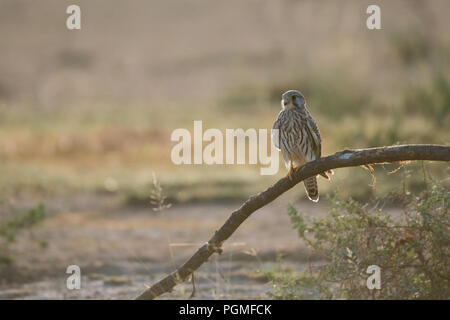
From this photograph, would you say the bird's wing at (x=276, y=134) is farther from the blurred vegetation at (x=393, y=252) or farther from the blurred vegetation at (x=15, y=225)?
the blurred vegetation at (x=15, y=225)

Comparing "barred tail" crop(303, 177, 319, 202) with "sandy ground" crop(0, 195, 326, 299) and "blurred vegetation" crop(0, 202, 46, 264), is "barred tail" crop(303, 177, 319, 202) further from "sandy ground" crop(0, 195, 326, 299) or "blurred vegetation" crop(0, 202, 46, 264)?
"blurred vegetation" crop(0, 202, 46, 264)

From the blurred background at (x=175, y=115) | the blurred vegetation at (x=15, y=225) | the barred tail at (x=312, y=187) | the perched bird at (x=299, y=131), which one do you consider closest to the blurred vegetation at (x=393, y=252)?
the blurred background at (x=175, y=115)

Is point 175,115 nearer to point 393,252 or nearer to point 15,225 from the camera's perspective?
→ point 15,225

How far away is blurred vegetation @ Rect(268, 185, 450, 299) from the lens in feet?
17.6

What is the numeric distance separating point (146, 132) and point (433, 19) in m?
10.1

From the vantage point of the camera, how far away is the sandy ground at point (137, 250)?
715cm

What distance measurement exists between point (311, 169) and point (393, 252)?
0.99 m

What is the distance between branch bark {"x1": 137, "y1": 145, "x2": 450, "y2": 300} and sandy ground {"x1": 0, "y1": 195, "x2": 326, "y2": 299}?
52cm

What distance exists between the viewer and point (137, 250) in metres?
8.73

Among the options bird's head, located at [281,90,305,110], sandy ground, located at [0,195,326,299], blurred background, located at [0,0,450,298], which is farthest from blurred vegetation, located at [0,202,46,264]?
bird's head, located at [281,90,305,110]

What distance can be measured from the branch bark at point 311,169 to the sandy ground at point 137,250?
20.7 inches

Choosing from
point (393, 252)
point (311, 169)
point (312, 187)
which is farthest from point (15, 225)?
point (393, 252)
